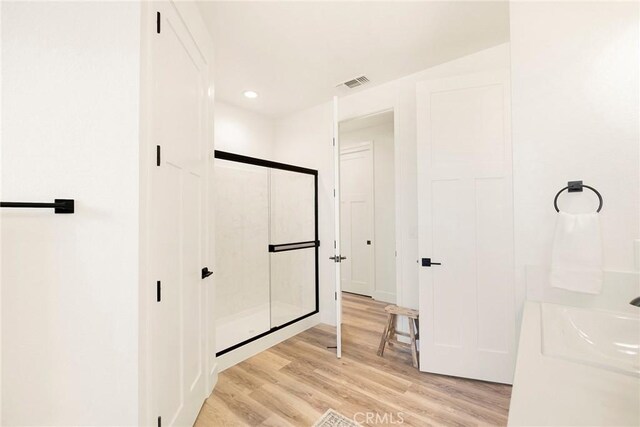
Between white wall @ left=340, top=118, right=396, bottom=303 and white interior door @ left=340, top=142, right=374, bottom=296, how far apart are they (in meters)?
0.09

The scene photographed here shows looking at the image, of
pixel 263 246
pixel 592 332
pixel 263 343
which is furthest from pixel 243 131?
pixel 592 332

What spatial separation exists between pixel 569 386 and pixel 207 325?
6.28ft

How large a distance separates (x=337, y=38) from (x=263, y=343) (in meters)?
2.73

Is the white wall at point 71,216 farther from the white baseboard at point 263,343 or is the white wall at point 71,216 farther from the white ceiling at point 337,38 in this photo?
the white baseboard at point 263,343

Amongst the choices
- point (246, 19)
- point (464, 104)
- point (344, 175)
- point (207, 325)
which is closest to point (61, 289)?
point (207, 325)

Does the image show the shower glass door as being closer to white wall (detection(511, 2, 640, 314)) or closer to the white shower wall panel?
the white shower wall panel

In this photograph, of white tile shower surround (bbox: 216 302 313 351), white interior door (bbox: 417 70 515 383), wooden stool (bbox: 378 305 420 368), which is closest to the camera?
white interior door (bbox: 417 70 515 383)

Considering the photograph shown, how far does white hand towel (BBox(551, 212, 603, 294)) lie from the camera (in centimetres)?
115

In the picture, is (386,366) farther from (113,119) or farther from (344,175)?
(344,175)

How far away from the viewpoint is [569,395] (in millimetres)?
621

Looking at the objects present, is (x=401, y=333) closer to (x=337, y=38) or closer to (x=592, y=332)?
(x=592, y=332)

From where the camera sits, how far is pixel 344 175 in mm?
4703

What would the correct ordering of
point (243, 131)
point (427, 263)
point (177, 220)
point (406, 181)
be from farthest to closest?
point (243, 131), point (406, 181), point (427, 263), point (177, 220)

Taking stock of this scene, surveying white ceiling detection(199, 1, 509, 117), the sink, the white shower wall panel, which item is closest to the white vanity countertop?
the sink
